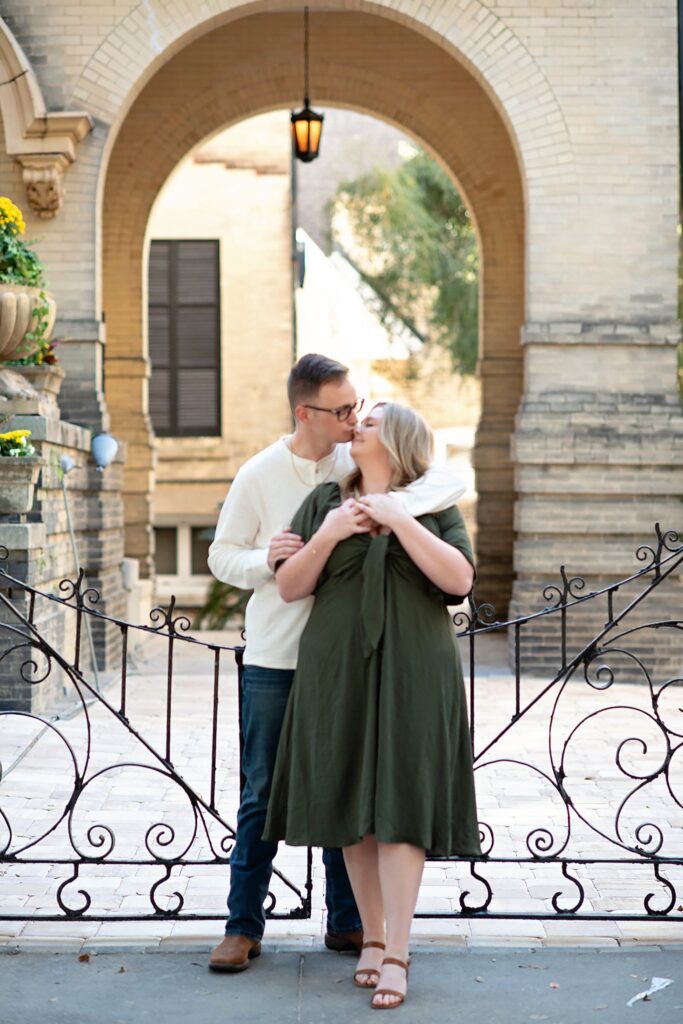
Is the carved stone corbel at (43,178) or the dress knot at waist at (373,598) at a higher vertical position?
the carved stone corbel at (43,178)

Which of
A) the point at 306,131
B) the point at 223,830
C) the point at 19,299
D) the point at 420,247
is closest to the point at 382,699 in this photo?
the point at 223,830

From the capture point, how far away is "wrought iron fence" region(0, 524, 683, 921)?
16.9 feet

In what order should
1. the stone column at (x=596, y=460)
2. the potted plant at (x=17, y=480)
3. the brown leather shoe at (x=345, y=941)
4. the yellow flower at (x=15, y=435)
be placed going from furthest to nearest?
1. the stone column at (x=596, y=460)
2. the yellow flower at (x=15, y=435)
3. the potted plant at (x=17, y=480)
4. the brown leather shoe at (x=345, y=941)

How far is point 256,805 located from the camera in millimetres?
4656

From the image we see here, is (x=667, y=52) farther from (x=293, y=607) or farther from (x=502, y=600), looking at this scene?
(x=293, y=607)

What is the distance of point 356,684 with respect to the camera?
14.6ft

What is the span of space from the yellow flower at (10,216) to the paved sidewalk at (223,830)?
387cm

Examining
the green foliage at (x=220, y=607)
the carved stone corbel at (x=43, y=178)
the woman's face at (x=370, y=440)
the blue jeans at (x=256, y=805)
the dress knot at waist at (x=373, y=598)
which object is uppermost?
the carved stone corbel at (x=43, y=178)

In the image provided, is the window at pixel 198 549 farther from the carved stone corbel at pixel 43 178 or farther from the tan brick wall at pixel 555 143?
the carved stone corbel at pixel 43 178

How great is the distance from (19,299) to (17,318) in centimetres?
16

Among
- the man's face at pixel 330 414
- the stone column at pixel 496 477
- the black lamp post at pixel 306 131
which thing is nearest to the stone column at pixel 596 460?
the stone column at pixel 496 477

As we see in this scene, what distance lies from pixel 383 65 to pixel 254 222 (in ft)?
24.5

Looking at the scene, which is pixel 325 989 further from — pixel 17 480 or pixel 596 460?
pixel 596 460

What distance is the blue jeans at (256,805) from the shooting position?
467 cm
